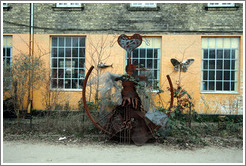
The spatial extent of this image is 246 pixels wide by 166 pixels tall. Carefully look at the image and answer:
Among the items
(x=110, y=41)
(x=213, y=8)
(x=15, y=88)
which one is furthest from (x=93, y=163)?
(x=213, y=8)

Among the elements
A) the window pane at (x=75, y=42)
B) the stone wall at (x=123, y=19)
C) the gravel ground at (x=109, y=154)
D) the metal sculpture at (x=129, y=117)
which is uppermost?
the stone wall at (x=123, y=19)

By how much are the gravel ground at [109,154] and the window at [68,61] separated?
13.3 ft

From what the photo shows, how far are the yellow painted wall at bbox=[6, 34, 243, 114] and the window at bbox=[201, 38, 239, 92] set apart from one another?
0.26 metres

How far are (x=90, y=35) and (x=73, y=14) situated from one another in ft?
3.99

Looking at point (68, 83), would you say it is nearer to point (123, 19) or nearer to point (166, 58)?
point (123, 19)

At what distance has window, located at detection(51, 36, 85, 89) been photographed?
9.45 m

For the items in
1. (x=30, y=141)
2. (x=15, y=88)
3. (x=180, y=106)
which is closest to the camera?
(x=30, y=141)

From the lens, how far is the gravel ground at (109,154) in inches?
184

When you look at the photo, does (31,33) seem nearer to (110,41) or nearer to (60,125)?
(110,41)

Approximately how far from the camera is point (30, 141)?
19.7 ft

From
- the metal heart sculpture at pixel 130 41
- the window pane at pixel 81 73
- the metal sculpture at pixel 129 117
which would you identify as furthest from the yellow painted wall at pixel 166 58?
the metal sculpture at pixel 129 117

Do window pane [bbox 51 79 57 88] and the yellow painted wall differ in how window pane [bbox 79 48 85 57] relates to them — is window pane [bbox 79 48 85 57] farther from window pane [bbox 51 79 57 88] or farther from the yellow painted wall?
window pane [bbox 51 79 57 88]

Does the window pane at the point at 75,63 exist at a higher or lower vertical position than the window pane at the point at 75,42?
lower

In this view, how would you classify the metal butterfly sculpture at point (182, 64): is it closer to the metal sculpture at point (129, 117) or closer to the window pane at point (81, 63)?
the metal sculpture at point (129, 117)
